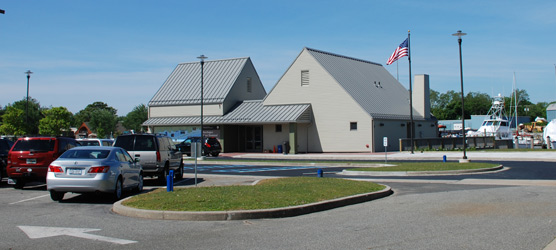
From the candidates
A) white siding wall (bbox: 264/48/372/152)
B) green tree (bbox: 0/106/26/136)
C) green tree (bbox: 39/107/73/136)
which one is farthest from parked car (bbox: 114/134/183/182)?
green tree (bbox: 39/107/73/136)

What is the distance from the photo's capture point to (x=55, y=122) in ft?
255

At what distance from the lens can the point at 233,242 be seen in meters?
8.77

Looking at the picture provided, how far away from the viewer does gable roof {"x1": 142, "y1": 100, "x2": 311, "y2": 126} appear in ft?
151

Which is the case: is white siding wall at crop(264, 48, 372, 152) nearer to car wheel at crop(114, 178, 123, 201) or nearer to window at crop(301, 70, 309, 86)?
window at crop(301, 70, 309, 86)

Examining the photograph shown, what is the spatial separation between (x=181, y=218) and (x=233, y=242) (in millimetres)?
2889

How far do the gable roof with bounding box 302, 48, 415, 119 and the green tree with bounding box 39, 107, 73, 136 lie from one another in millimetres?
45307

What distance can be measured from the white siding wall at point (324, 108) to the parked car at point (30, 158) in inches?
1151

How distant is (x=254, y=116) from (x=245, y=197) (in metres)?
34.7

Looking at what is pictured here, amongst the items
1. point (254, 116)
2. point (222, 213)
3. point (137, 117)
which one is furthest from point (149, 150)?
point (137, 117)

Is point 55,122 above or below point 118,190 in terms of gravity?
above

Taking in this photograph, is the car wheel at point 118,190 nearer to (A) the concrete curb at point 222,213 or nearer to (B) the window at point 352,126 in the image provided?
(A) the concrete curb at point 222,213

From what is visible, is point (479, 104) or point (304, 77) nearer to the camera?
point (304, 77)

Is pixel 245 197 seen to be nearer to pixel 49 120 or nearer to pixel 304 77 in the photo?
pixel 304 77

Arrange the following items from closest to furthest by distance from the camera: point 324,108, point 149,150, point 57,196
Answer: point 57,196
point 149,150
point 324,108
